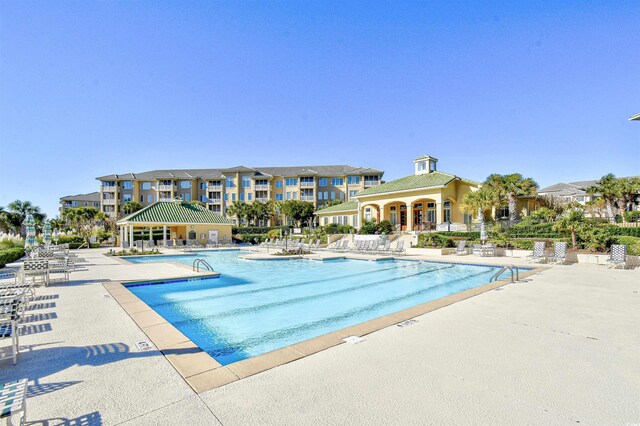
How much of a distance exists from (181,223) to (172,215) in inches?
66.8

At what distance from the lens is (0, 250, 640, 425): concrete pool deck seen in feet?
9.21

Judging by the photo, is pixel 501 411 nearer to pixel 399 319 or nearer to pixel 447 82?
pixel 399 319

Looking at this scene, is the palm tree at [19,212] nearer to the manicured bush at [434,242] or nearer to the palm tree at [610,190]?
the manicured bush at [434,242]

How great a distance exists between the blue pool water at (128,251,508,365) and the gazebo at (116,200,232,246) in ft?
68.7

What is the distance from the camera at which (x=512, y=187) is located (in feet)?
94.6

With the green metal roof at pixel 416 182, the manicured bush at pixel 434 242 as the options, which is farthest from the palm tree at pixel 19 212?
the manicured bush at pixel 434 242

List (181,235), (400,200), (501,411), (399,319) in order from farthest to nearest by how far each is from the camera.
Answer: (181,235), (400,200), (399,319), (501,411)

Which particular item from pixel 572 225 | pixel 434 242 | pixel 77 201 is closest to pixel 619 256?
pixel 572 225

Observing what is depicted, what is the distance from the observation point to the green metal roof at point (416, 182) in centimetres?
2933

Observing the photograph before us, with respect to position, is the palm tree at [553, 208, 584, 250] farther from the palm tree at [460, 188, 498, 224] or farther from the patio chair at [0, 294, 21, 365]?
the patio chair at [0, 294, 21, 365]

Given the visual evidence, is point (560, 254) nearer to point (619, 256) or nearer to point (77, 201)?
point (619, 256)

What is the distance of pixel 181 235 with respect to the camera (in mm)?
36750

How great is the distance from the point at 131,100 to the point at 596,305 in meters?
19.6

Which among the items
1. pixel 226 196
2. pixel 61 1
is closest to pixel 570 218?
pixel 61 1
